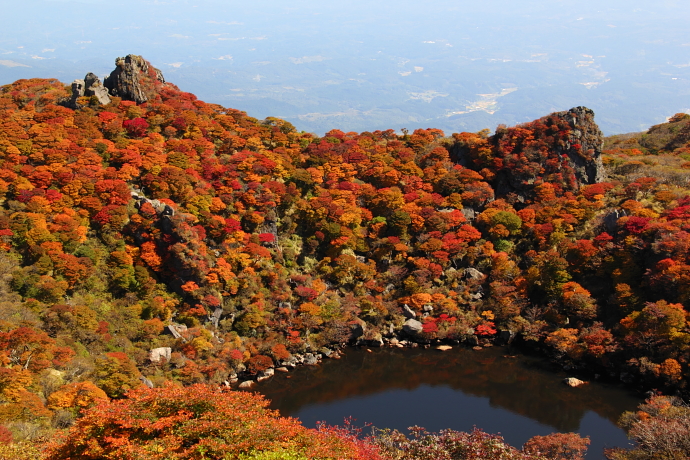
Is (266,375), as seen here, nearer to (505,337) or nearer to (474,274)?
(505,337)

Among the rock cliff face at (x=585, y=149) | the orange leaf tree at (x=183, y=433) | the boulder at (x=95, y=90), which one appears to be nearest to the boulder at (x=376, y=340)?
the orange leaf tree at (x=183, y=433)

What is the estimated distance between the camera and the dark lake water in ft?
113

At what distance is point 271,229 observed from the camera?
4916 centimetres

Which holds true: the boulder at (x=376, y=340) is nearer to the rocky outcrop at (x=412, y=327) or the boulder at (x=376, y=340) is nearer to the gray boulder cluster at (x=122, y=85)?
the rocky outcrop at (x=412, y=327)

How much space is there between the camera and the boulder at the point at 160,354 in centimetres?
3691

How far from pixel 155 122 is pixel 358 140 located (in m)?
22.9

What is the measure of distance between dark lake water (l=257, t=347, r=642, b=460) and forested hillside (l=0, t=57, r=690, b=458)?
2.08 metres

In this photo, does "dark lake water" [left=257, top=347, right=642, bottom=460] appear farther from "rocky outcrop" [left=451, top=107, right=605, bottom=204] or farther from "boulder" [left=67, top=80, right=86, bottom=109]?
"boulder" [left=67, top=80, right=86, bottom=109]

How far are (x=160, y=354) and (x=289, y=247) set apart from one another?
53.2 feet

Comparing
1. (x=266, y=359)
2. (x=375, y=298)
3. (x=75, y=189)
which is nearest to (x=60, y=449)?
(x=266, y=359)

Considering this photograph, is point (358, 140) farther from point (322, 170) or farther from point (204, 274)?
point (204, 274)

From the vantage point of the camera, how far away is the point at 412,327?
4606cm

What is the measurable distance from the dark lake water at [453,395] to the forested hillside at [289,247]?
2085mm

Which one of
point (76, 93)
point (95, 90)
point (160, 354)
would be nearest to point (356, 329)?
point (160, 354)
